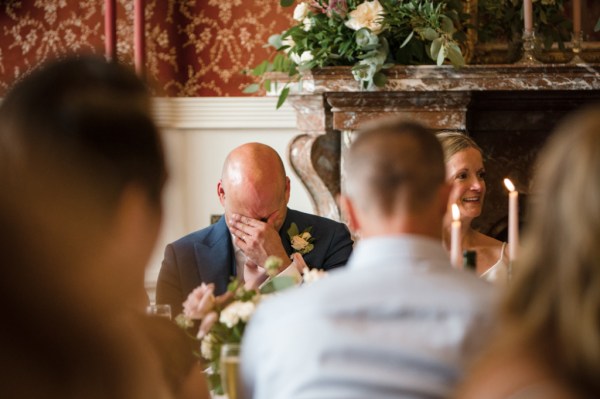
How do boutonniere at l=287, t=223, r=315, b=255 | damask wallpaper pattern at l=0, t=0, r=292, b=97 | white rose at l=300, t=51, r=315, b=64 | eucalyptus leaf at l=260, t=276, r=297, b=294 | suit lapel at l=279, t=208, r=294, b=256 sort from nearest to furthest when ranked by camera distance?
eucalyptus leaf at l=260, t=276, r=297, b=294 < boutonniere at l=287, t=223, r=315, b=255 < suit lapel at l=279, t=208, r=294, b=256 < white rose at l=300, t=51, r=315, b=64 < damask wallpaper pattern at l=0, t=0, r=292, b=97

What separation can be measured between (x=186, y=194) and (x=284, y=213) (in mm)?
1028

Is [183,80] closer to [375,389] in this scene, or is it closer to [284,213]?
[284,213]

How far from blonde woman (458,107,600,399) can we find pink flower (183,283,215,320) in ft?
2.22

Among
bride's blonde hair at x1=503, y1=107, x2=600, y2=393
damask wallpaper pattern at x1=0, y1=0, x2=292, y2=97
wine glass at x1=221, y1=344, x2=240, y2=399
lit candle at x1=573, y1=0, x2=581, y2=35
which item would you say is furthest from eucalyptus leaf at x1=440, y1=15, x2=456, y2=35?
bride's blonde hair at x1=503, y1=107, x2=600, y2=393

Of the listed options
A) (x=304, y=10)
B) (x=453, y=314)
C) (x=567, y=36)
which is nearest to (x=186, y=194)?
(x=304, y=10)

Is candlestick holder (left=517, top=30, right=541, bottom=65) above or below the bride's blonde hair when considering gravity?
above

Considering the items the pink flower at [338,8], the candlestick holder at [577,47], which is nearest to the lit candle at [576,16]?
the candlestick holder at [577,47]

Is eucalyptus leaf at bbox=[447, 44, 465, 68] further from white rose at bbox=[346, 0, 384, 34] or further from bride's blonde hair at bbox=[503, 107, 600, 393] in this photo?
bride's blonde hair at bbox=[503, 107, 600, 393]

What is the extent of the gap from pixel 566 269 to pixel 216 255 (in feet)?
6.24

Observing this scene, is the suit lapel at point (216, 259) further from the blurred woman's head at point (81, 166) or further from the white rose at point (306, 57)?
the blurred woman's head at point (81, 166)

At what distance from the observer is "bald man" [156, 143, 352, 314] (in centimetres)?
270

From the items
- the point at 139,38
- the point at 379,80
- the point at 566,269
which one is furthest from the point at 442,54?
the point at 566,269

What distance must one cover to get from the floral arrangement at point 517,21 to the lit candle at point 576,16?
0.09 meters

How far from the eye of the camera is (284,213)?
2.84 m
